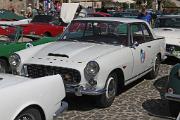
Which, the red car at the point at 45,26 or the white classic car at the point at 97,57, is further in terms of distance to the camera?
the red car at the point at 45,26

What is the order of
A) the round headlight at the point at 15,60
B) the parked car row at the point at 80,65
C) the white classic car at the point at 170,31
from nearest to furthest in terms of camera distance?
the parked car row at the point at 80,65, the round headlight at the point at 15,60, the white classic car at the point at 170,31

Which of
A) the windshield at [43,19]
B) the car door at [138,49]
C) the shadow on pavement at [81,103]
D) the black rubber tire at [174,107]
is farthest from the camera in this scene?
the windshield at [43,19]

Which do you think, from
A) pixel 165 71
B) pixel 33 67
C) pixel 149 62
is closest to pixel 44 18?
pixel 165 71

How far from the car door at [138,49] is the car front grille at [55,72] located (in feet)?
5.35

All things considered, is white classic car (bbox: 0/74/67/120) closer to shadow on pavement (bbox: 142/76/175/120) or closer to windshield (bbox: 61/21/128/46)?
shadow on pavement (bbox: 142/76/175/120)

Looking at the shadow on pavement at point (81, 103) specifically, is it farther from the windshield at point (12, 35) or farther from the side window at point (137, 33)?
the windshield at point (12, 35)

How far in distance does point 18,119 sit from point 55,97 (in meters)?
0.68

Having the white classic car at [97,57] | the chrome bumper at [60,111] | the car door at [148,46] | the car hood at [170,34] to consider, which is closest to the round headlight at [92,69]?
the white classic car at [97,57]

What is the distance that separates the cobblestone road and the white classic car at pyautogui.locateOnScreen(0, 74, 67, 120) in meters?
1.34

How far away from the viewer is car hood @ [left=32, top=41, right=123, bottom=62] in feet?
21.8

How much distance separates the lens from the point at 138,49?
7.80m

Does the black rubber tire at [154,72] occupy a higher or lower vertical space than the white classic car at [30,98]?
lower

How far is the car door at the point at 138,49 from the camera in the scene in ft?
25.1

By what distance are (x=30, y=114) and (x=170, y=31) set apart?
8.13 metres
